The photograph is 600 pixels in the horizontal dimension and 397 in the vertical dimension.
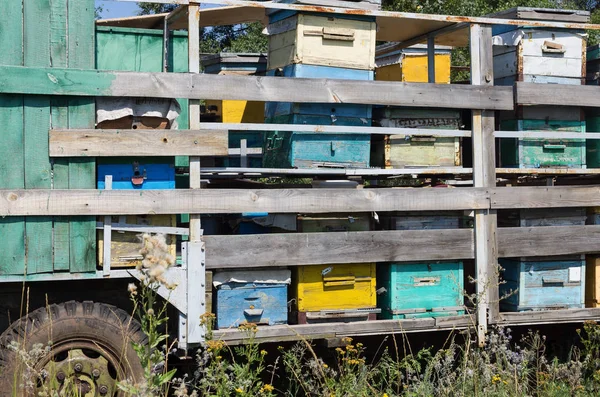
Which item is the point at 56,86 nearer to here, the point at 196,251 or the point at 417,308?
the point at 196,251

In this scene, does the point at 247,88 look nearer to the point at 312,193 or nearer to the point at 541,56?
the point at 312,193

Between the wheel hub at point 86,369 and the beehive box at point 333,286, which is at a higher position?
the beehive box at point 333,286

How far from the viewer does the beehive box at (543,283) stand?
700 centimetres

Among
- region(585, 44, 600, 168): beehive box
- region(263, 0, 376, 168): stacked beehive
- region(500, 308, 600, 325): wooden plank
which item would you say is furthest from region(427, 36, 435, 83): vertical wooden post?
region(500, 308, 600, 325): wooden plank

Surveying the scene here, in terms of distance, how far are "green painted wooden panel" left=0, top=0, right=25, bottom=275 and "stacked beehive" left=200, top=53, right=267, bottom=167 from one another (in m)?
2.33

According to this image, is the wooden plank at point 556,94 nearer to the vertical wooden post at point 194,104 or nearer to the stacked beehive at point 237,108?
the stacked beehive at point 237,108

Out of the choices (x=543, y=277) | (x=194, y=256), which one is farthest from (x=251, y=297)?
(x=543, y=277)

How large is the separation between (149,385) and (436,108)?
4217mm

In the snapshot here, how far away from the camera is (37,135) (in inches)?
220

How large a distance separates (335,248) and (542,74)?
2.57 metres

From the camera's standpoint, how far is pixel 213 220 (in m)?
7.42

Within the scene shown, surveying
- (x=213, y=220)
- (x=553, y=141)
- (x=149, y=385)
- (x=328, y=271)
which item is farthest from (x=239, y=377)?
(x=553, y=141)

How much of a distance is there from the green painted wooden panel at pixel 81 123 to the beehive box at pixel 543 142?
371 cm

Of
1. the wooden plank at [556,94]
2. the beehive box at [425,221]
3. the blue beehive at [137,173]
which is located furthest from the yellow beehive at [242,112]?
the wooden plank at [556,94]
